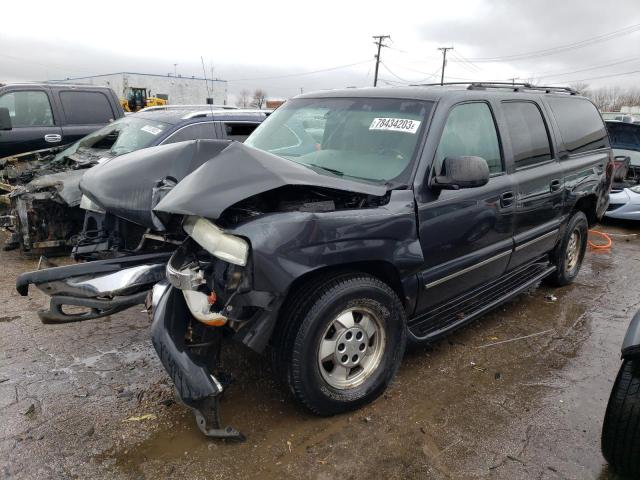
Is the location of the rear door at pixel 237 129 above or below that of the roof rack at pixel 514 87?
below

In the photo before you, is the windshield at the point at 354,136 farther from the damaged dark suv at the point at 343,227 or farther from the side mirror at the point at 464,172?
the side mirror at the point at 464,172

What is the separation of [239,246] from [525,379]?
2.35m

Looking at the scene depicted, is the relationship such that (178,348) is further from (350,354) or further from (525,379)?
(525,379)

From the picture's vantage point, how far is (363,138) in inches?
132

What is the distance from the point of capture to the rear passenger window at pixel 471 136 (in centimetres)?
326

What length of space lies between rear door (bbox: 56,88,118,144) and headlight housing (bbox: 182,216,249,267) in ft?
21.1

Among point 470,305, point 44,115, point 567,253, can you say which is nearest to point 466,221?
point 470,305

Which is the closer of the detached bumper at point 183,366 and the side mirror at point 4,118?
the detached bumper at point 183,366

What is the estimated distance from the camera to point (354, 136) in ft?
11.2

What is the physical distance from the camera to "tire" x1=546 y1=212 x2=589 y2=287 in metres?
4.96

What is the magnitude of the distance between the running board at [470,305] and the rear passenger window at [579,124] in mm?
1312

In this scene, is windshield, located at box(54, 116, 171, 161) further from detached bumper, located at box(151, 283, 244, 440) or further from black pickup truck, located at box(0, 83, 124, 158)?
detached bumper, located at box(151, 283, 244, 440)

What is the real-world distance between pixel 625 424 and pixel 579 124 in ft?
11.7

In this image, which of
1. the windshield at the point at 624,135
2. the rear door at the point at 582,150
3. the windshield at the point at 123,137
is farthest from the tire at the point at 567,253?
the windshield at the point at 624,135
